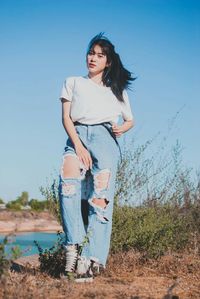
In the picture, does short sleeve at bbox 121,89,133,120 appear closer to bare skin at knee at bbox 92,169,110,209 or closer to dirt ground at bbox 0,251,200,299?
bare skin at knee at bbox 92,169,110,209

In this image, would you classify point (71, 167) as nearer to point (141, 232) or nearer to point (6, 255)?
point (6, 255)

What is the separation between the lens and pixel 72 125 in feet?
12.8

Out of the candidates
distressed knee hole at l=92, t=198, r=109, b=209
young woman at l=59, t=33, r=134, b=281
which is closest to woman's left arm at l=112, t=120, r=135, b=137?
young woman at l=59, t=33, r=134, b=281

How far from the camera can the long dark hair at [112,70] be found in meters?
4.14

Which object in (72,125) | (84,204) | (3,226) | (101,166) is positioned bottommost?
(3,226)

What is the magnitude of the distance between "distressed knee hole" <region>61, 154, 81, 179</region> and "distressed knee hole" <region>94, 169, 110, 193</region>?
15 centimetres

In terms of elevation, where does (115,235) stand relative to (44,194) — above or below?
below

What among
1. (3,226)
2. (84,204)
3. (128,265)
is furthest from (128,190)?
(3,226)

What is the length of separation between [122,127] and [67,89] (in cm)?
54

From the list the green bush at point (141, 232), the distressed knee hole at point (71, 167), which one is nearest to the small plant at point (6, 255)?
the distressed knee hole at point (71, 167)

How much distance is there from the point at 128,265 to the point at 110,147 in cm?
123

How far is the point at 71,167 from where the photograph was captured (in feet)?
12.4

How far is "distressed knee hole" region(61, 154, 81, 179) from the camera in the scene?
3770 mm

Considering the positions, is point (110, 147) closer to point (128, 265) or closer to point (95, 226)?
point (95, 226)
